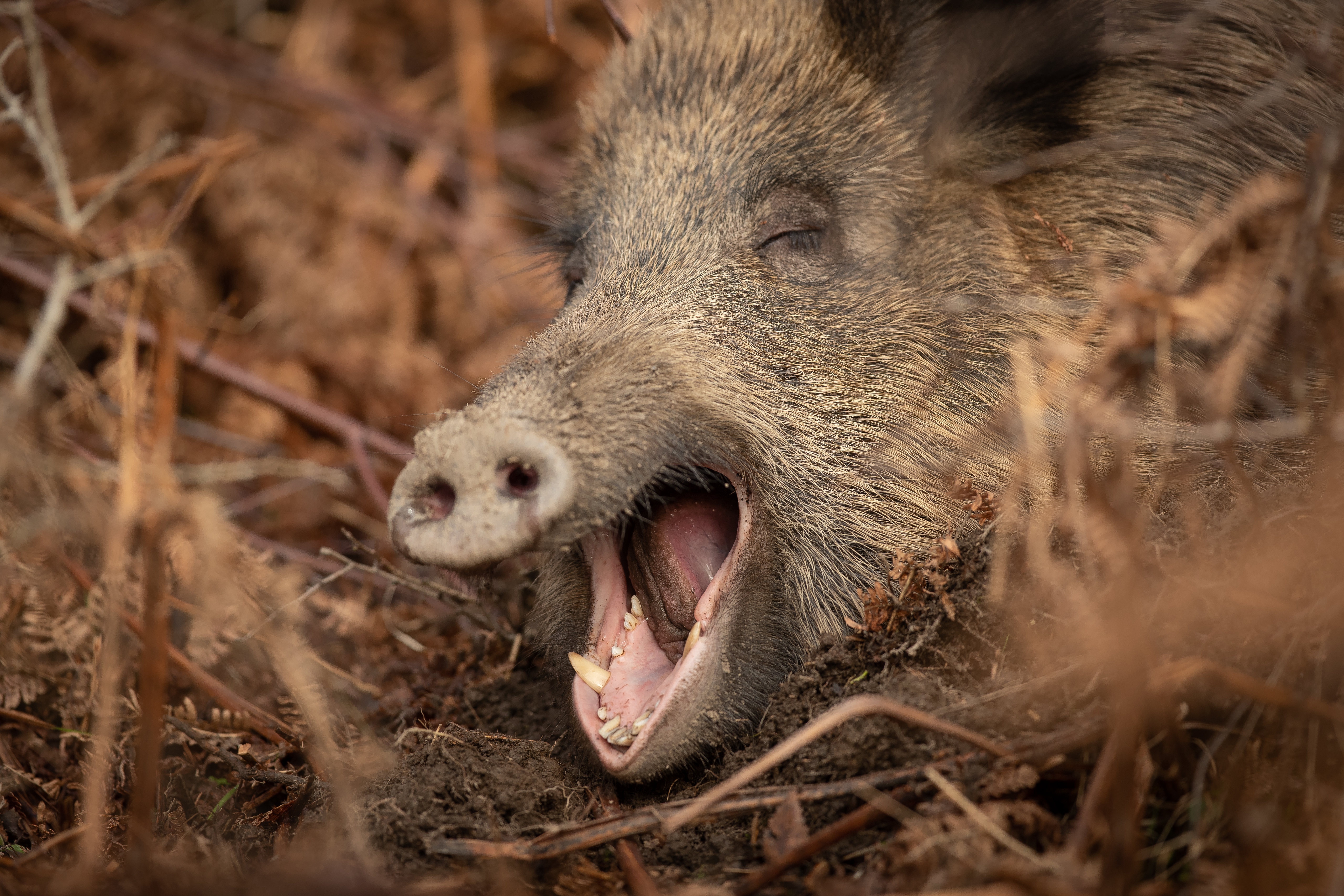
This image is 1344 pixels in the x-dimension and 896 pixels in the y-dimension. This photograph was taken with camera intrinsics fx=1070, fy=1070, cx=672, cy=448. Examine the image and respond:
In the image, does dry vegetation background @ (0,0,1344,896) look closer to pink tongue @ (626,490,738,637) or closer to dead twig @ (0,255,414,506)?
dead twig @ (0,255,414,506)

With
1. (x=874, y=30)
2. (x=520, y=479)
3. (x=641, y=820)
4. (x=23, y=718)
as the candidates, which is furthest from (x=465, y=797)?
(x=874, y=30)

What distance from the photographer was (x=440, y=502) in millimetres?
2260

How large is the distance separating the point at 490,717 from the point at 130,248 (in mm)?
1478

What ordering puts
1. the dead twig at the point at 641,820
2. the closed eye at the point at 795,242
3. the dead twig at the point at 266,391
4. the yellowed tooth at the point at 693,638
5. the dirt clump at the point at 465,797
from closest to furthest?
1. the dead twig at the point at 641,820
2. the dirt clump at the point at 465,797
3. the yellowed tooth at the point at 693,638
4. the closed eye at the point at 795,242
5. the dead twig at the point at 266,391

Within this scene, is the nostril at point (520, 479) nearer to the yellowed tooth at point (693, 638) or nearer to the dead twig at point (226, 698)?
the yellowed tooth at point (693, 638)

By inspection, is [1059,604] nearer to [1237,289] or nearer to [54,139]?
[1237,289]

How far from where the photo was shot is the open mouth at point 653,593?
2502mm

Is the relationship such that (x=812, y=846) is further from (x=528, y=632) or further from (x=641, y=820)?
(x=528, y=632)

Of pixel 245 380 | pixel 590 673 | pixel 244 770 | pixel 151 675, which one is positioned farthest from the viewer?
pixel 245 380

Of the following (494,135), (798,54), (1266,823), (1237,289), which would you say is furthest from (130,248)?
(494,135)

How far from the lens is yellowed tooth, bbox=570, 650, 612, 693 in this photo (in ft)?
8.43

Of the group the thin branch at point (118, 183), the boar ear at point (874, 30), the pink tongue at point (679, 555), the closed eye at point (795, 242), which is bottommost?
the pink tongue at point (679, 555)

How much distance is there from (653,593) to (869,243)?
1.11m

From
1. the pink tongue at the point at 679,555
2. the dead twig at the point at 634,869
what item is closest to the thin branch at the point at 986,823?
the dead twig at the point at 634,869
